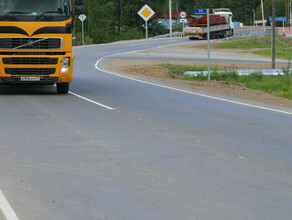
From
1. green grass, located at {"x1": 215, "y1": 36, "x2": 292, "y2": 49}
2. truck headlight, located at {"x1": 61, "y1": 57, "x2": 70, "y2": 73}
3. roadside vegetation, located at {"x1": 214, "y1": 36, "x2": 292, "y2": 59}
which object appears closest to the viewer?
truck headlight, located at {"x1": 61, "y1": 57, "x2": 70, "y2": 73}

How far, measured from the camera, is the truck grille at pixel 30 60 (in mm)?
18547

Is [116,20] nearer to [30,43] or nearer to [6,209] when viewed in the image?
[30,43]

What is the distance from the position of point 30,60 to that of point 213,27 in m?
57.4

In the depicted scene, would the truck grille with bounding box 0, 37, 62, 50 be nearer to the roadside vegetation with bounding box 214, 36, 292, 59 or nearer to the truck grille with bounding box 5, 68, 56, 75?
the truck grille with bounding box 5, 68, 56, 75

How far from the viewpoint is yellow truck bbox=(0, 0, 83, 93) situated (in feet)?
60.6

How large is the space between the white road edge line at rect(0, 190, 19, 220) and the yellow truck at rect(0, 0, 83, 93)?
11671 mm

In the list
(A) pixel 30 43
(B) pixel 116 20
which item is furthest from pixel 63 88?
(B) pixel 116 20

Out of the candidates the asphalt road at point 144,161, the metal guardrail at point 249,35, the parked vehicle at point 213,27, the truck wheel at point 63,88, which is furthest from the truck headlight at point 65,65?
the metal guardrail at point 249,35

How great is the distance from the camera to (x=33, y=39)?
18578 mm

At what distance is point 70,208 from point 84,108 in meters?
9.52

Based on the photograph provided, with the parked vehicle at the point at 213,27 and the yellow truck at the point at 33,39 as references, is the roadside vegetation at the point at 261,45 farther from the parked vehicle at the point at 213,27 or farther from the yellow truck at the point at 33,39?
the yellow truck at the point at 33,39

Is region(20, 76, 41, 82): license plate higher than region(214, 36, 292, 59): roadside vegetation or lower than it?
higher

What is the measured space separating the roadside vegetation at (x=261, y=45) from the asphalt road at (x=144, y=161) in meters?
47.5

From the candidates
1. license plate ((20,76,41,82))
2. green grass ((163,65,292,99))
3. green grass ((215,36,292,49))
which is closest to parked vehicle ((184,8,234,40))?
green grass ((215,36,292,49))
